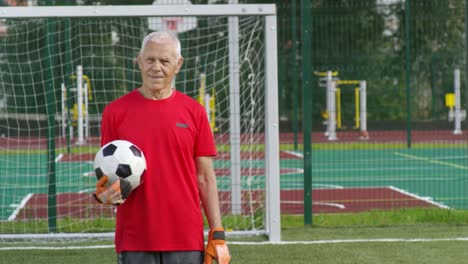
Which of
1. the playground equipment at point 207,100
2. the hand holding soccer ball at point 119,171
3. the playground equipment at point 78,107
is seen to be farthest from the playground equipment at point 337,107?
the hand holding soccer ball at point 119,171

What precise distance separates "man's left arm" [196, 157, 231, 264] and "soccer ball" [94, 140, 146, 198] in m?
0.32

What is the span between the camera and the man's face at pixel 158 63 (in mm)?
4555

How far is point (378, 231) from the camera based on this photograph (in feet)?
33.2

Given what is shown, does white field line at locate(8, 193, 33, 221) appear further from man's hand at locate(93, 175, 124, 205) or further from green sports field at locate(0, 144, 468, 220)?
man's hand at locate(93, 175, 124, 205)

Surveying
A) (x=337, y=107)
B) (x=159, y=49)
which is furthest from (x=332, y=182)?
(x=159, y=49)

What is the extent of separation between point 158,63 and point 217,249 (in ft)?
3.01

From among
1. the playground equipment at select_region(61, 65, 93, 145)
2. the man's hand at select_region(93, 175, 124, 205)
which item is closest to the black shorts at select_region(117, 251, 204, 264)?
the man's hand at select_region(93, 175, 124, 205)

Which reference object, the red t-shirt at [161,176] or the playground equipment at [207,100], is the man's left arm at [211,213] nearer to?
the red t-shirt at [161,176]

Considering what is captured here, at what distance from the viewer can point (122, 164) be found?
448 cm

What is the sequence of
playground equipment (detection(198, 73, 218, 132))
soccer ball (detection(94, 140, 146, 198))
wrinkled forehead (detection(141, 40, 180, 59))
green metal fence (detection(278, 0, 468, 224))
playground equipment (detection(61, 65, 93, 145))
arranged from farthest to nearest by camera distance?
playground equipment (detection(198, 73, 218, 132)) < green metal fence (detection(278, 0, 468, 224)) < playground equipment (detection(61, 65, 93, 145)) < wrinkled forehead (detection(141, 40, 180, 59)) < soccer ball (detection(94, 140, 146, 198))

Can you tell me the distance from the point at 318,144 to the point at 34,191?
7320mm

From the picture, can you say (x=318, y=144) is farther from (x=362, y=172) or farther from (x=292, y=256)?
(x=292, y=256)

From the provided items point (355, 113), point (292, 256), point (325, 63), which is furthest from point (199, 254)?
point (355, 113)

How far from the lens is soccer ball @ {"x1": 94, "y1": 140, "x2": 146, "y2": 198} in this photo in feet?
14.6
